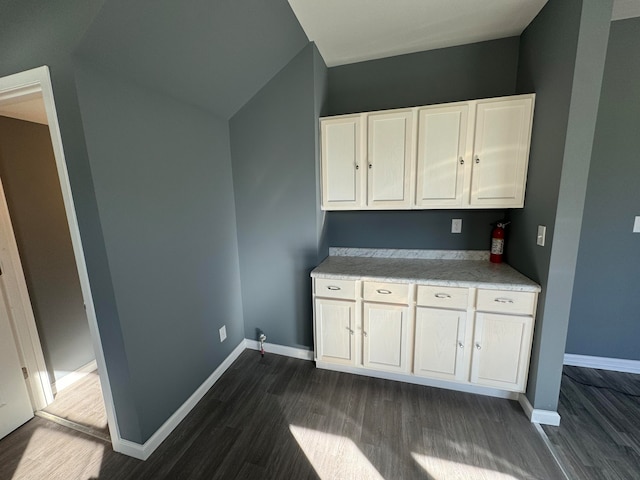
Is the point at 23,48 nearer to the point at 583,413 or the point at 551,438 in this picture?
the point at 551,438

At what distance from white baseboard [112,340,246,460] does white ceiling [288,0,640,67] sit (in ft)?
9.21

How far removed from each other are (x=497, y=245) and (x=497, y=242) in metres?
0.03

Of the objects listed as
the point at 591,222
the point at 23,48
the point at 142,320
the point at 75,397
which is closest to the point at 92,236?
the point at 142,320

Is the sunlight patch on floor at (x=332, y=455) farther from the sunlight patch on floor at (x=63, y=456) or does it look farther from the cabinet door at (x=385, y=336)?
the sunlight patch on floor at (x=63, y=456)

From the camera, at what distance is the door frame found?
1.23 m

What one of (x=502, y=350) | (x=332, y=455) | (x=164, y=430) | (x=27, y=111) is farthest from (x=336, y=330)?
(x=27, y=111)

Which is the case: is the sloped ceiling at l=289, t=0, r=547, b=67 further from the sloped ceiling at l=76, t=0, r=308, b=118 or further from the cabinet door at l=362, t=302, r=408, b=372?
the cabinet door at l=362, t=302, r=408, b=372

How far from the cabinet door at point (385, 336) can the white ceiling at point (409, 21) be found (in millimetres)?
2028

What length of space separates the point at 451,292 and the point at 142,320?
1991mm

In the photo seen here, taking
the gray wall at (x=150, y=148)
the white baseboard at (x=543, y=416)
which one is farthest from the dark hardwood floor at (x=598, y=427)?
the gray wall at (x=150, y=148)

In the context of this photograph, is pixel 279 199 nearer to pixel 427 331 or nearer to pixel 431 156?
pixel 431 156

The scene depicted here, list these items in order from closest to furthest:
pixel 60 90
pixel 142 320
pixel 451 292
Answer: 1. pixel 60 90
2. pixel 142 320
3. pixel 451 292

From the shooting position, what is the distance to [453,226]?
7.42 feet

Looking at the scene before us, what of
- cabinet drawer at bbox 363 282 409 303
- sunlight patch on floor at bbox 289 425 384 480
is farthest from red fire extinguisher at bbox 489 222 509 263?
sunlight patch on floor at bbox 289 425 384 480
